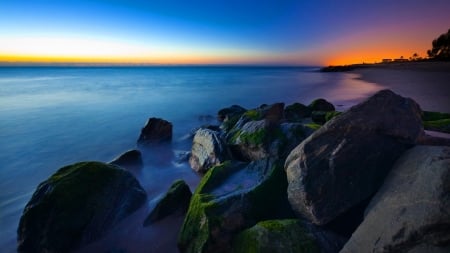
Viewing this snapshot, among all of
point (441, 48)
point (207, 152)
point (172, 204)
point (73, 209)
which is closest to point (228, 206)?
point (172, 204)

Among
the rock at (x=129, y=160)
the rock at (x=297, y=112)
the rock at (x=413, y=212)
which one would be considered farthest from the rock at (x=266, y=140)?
the rock at (x=297, y=112)

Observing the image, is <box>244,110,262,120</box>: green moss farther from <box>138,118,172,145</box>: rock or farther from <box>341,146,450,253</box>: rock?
<box>341,146,450,253</box>: rock

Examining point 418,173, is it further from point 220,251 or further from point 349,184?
point 220,251

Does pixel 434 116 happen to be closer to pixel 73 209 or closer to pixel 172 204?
pixel 172 204

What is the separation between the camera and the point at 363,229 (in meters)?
3.50

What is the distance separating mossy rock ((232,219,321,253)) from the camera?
3.75 metres

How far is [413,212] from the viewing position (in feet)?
10.2

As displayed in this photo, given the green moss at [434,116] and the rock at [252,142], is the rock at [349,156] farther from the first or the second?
the green moss at [434,116]

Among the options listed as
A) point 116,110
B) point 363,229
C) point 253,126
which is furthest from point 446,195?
point 116,110

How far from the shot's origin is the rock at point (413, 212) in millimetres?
2918

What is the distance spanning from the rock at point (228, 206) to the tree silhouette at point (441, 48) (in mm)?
91650

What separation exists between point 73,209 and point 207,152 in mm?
3785

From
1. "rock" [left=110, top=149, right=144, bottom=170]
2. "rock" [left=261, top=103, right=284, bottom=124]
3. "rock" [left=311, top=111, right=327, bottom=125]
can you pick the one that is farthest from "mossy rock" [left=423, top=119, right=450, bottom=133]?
"rock" [left=110, top=149, right=144, bottom=170]

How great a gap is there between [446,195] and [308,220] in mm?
1790
